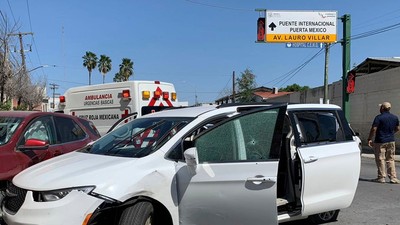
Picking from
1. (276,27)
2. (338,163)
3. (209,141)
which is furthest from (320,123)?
(276,27)

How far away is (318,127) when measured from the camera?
5746 mm

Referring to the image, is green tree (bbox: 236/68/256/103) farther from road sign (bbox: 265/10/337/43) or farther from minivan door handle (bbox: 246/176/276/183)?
minivan door handle (bbox: 246/176/276/183)

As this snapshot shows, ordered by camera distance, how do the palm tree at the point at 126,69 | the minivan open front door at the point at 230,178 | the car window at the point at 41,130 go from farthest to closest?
1. the palm tree at the point at 126,69
2. the car window at the point at 41,130
3. the minivan open front door at the point at 230,178

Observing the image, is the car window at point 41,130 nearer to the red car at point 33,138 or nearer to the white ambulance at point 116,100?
the red car at point 33,138

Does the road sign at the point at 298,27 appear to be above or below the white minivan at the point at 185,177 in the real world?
above

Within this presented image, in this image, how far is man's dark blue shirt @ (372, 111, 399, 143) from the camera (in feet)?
30.6

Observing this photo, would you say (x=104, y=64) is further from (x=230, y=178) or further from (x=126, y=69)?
(x=230, y=178)

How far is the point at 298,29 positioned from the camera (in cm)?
2134

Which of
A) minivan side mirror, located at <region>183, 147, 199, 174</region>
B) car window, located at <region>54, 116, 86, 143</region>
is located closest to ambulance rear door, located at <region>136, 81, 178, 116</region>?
car window, located at <region>54, 116, 86, 143</region>

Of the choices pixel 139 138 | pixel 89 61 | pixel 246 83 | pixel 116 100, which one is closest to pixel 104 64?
pixel 89 61

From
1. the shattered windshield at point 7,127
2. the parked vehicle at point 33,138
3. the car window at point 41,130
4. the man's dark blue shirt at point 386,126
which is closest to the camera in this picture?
the parked vehicle at point 33,138

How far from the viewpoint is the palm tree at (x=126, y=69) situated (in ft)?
234

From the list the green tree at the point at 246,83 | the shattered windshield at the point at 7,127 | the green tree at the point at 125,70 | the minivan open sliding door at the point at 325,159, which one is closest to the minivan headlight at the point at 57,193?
the shattered windshield at the point at 7,127

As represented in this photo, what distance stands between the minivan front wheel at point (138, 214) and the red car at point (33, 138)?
230 cm
